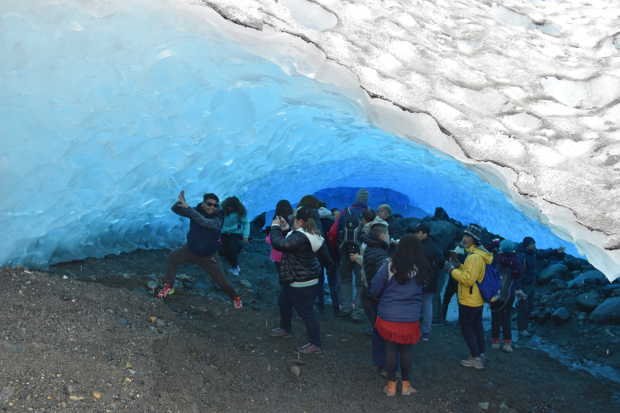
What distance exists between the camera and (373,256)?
4859 millimetres

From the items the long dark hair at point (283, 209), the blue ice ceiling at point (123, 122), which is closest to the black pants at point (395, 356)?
the long dark hair at point (283, 209)

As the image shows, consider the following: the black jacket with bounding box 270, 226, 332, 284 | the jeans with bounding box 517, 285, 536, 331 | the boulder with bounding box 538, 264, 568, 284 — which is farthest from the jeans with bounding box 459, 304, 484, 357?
the boulder with bounding box 538, 264, 568, 284

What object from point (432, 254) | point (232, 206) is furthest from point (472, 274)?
point (232, 206)

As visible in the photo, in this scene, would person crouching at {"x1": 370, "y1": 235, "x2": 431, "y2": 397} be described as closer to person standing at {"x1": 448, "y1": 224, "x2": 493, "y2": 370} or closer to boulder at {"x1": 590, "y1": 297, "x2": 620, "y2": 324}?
person standing at {"x1": 448, "y1": 224, "x2": 493, "y2": 370}

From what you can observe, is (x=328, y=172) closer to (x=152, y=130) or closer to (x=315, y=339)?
(x=152, y=130)

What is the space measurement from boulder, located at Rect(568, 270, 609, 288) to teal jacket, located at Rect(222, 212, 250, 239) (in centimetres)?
700

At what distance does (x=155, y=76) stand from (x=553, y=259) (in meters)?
11.6

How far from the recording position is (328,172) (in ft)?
41.1

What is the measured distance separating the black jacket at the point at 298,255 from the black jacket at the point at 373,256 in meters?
0.45

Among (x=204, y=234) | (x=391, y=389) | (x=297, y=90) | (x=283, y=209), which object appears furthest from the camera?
(x=297, y=90)

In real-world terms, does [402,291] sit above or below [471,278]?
above

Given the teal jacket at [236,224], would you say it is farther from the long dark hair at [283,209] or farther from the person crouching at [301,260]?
the person crouching at [301,260]

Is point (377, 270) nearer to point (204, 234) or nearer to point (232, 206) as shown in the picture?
point (204, 234)

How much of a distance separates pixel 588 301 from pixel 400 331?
6.36 metres
